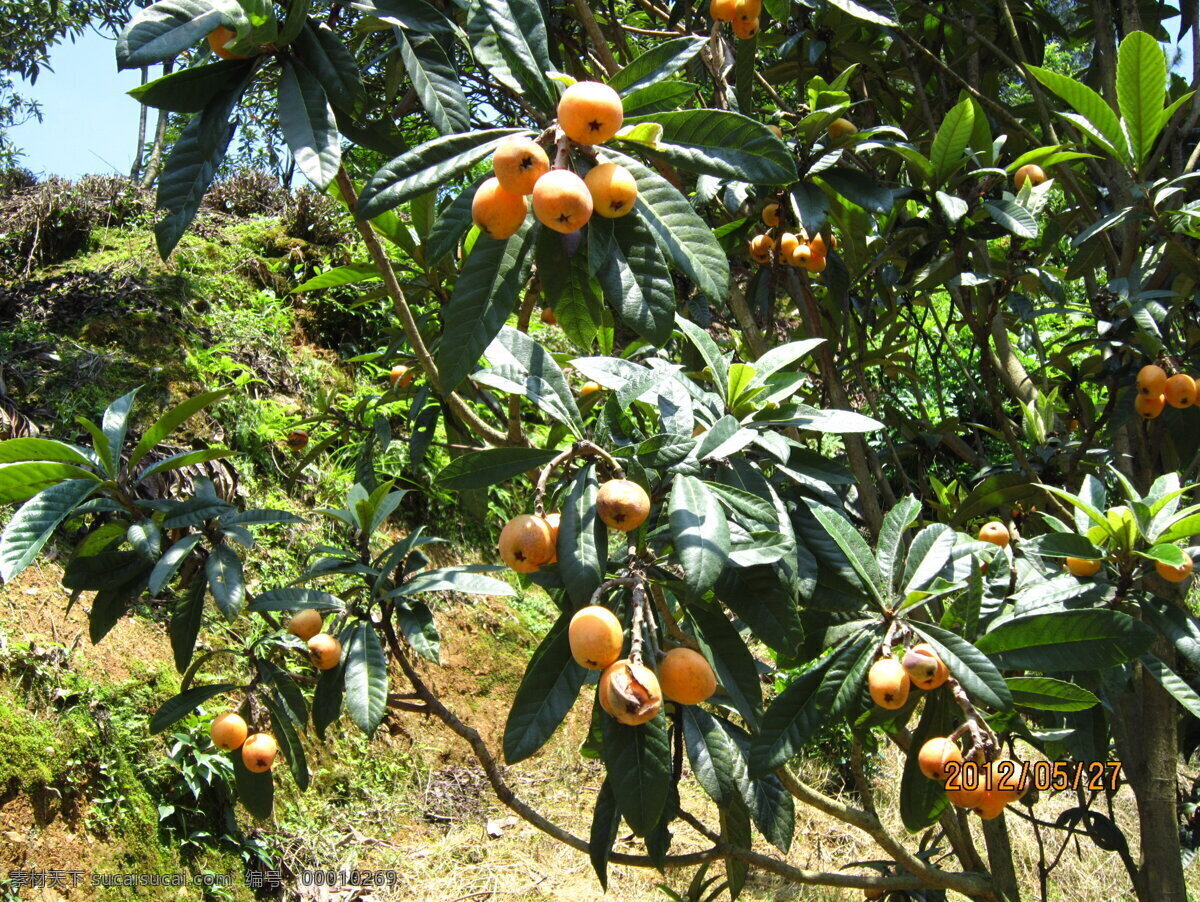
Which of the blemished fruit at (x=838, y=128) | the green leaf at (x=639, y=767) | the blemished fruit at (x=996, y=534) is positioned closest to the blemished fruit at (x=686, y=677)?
the green leaf at (x=639, y=767)

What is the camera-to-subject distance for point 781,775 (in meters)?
1.50

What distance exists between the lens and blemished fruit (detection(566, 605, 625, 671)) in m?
0.92

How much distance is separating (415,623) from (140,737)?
1.90m

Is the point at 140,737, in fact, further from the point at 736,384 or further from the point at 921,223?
the point at 921,223

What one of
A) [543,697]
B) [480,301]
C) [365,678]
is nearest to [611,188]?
[480,301]

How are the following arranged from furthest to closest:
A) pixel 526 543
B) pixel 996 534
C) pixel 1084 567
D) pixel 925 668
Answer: pixel 996 534
pixel 1084 567
pixel 925 668
pixel 526 543

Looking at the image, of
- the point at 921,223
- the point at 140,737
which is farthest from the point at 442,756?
the point at 921,223

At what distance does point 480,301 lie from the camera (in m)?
1.03

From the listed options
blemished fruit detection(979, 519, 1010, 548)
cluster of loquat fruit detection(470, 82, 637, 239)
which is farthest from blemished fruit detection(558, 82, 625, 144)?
blemished fruit detection(979, 519, 1010, 548)

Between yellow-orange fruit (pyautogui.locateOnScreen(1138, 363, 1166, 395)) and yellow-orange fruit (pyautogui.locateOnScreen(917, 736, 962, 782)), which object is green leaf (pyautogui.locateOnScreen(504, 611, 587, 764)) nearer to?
yellow-orange fruit (pyautogui.locateOnScreen(917, 736, 962, 782))

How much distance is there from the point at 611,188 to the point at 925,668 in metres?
0.70

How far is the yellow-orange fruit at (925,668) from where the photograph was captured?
1.14m

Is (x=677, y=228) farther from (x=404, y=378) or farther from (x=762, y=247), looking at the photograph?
(x=404, y=378)

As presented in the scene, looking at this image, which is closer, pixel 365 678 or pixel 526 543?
pixel 526 543
